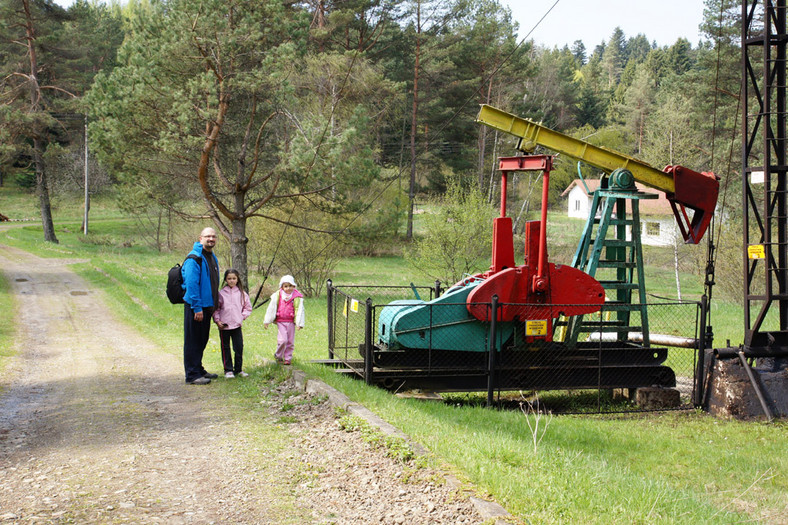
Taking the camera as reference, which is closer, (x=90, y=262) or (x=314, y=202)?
(x=314, y=202)

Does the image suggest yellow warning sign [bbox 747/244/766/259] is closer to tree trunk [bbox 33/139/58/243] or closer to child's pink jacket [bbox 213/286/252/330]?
child's pink jacket [bbox 213/286/252/330]

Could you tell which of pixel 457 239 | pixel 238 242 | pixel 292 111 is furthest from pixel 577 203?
pixel 292 111

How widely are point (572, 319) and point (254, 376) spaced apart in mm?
4771

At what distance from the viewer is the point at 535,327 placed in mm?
9555

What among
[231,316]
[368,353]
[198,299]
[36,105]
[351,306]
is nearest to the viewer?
[198,299]

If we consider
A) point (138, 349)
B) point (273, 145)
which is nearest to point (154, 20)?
point (273, 145)

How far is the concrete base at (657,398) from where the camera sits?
399 inches

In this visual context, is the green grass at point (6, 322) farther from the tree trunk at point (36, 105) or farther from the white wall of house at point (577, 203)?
the white wall of house at point (577, 203)

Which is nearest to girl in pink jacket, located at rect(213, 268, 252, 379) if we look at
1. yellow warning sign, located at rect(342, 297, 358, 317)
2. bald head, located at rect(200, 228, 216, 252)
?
bald head, located at rect(200, 228, 216, 252)

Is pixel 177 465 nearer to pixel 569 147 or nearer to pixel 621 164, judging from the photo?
pixel 569 147

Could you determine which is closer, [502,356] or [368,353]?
[368,353]

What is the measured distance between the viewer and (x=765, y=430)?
8.98m

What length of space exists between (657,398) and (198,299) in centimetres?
668

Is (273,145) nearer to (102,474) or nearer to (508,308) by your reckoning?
(508,308)
